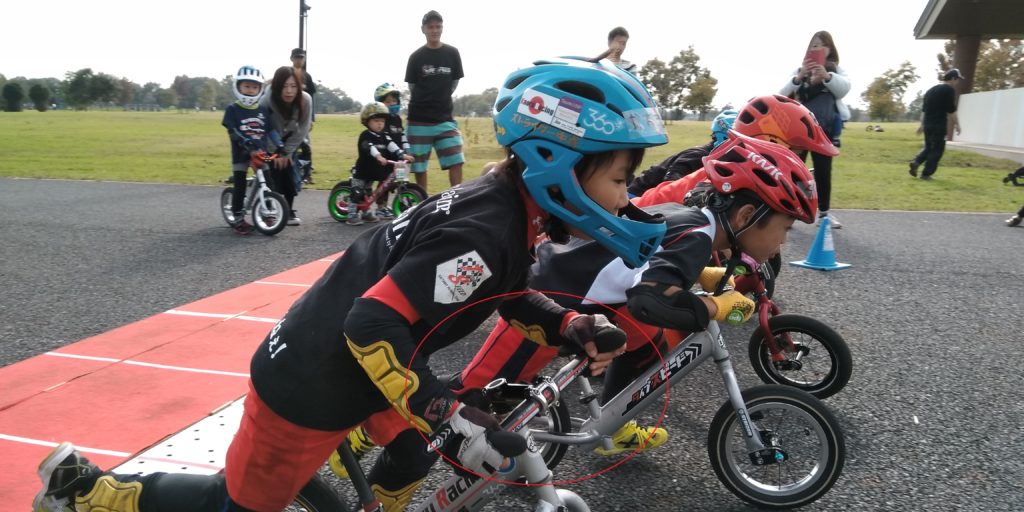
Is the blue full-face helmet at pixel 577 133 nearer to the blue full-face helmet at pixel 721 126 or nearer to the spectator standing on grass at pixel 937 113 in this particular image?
the blue full-face helmet at pixel 721 126

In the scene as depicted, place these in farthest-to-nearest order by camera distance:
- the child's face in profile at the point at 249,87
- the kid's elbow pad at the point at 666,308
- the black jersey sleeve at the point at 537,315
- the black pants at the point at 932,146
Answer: the black pants at the point at 932,146
the child's face in profile at the point at 249,87
the kid's elbow pad at the point at 666,308
the black jersey sleeve at the point at 537,315

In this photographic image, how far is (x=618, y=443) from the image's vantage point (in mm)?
3297

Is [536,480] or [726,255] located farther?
[726,255]

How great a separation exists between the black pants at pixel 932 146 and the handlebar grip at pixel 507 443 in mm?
15810

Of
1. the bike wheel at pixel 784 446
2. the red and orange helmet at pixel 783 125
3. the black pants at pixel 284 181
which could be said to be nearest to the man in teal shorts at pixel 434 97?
the black pants at pixel 284 181

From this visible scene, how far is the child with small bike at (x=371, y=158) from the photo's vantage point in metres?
9.59

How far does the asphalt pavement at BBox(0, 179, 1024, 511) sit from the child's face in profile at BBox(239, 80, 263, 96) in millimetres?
1798

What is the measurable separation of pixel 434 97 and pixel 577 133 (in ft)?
25.3

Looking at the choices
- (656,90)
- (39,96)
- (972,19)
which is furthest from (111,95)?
(972,19)

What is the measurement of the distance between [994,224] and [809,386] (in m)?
8.00

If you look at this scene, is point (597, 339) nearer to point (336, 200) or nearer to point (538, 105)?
point (538, 105)

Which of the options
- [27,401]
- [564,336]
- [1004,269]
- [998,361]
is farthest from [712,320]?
[1004,269]

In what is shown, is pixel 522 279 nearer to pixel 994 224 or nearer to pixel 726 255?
pixel 726 255

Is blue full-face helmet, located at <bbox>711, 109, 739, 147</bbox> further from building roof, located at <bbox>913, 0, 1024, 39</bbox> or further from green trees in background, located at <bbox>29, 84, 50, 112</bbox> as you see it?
green trees in background, located at <bbox>29, 84, 50, 112</bbox>
